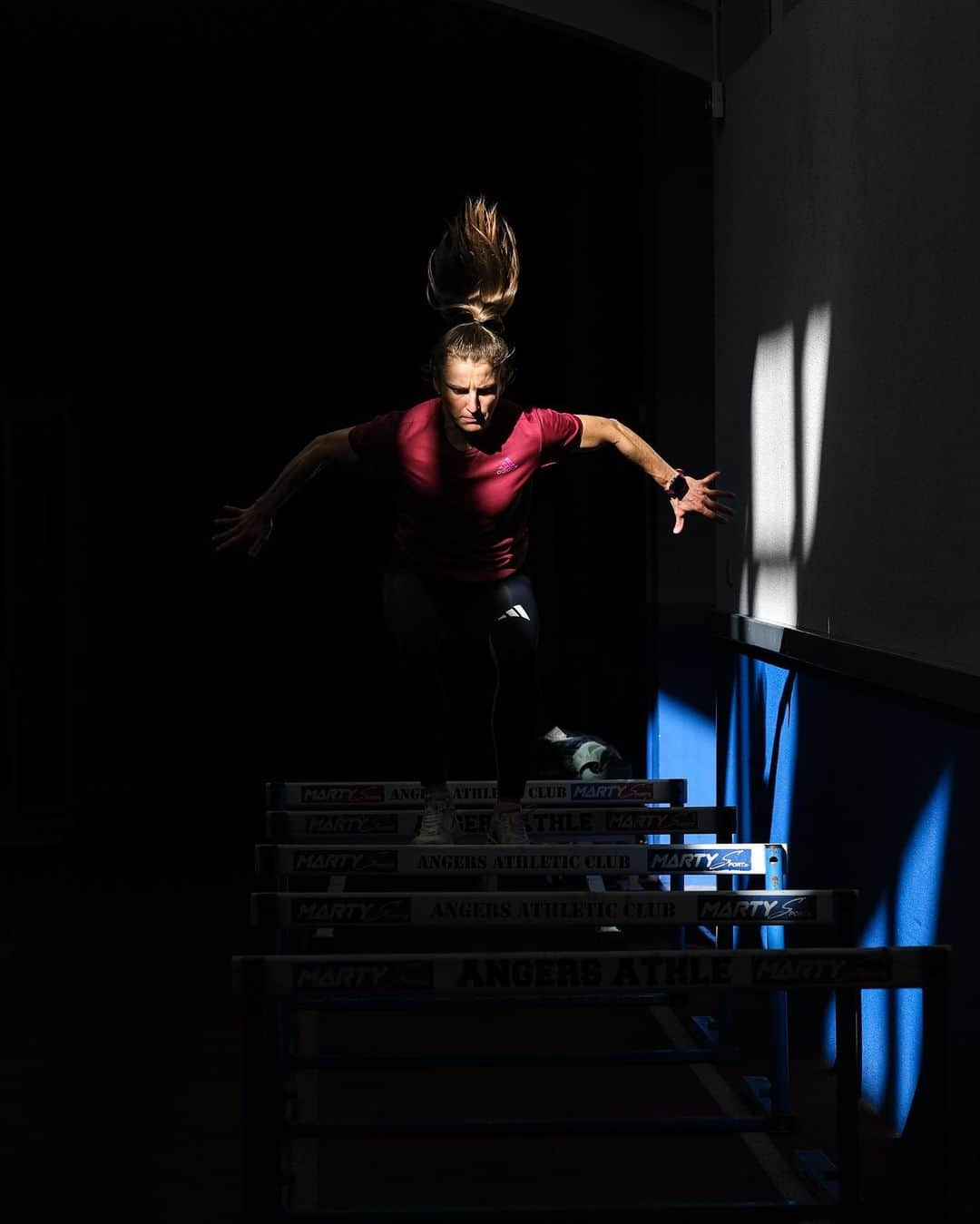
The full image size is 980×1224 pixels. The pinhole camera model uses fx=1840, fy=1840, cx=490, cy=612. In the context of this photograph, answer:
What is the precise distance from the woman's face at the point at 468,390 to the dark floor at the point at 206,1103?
158 cm

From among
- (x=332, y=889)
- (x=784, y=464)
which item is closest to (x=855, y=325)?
(x=784, y=464)

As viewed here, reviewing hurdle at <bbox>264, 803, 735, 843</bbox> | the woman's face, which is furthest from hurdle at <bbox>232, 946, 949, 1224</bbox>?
the woman's face

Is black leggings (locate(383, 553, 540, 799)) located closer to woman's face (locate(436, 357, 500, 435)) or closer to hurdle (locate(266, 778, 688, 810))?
woman's face (locate(436, 357, 500, 435))

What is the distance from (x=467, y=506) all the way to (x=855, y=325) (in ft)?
3.56

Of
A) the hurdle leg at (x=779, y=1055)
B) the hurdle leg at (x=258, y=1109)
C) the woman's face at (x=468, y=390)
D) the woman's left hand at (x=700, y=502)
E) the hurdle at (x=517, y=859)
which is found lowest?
the hurdle leg at (x=779, y=1055)

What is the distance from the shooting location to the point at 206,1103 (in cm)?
448

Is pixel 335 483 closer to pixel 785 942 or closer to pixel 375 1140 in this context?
pixel 785 942

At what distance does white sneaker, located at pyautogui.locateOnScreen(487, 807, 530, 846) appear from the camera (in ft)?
13.4

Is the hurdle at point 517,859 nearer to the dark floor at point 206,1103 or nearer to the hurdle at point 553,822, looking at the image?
the hurdle at point 553,822

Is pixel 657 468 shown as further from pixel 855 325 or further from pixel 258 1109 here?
pixel 258 1109

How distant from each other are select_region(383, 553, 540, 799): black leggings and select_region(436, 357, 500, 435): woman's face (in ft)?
1.22

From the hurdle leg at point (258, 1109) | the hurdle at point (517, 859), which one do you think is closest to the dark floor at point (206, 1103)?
the hurdle at point (517, 859)

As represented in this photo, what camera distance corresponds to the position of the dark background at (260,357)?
28.4 feet

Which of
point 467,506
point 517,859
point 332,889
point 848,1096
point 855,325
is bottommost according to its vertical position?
point 848,1096
